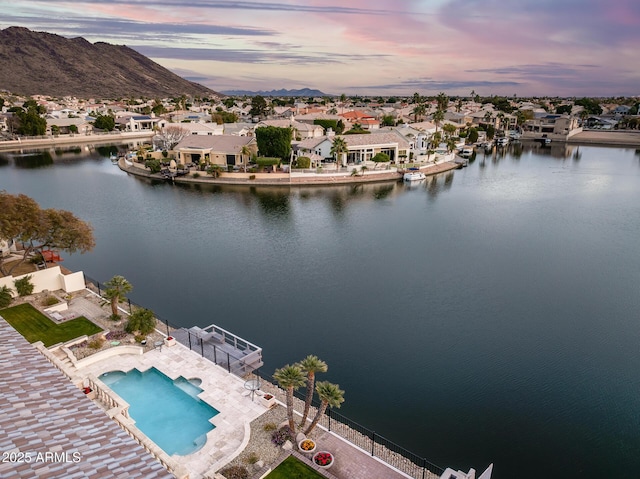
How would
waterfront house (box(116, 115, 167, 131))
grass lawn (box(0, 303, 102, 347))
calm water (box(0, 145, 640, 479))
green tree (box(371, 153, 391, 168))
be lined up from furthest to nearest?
waterfront house (box(116, 115, 167, 131)), green tree (box(371, 153, 391, 168)), grass lawn (box(0, 303, 102, 347)), calm water (box(0, 145, 640, 479))

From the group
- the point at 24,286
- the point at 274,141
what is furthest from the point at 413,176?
the point at 24,286

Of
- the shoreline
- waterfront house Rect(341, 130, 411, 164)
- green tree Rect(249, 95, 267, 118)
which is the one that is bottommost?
the shoreline

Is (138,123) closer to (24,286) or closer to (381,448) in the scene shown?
(24,286)

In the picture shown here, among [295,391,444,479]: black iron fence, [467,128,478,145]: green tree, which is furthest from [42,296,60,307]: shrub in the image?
[467,128,478,145]: green tree

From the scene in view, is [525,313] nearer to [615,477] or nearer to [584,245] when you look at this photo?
[615,477]

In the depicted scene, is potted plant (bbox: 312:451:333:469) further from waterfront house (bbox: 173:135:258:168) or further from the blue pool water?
waterfront house (bbox: 173:135:258:168)
